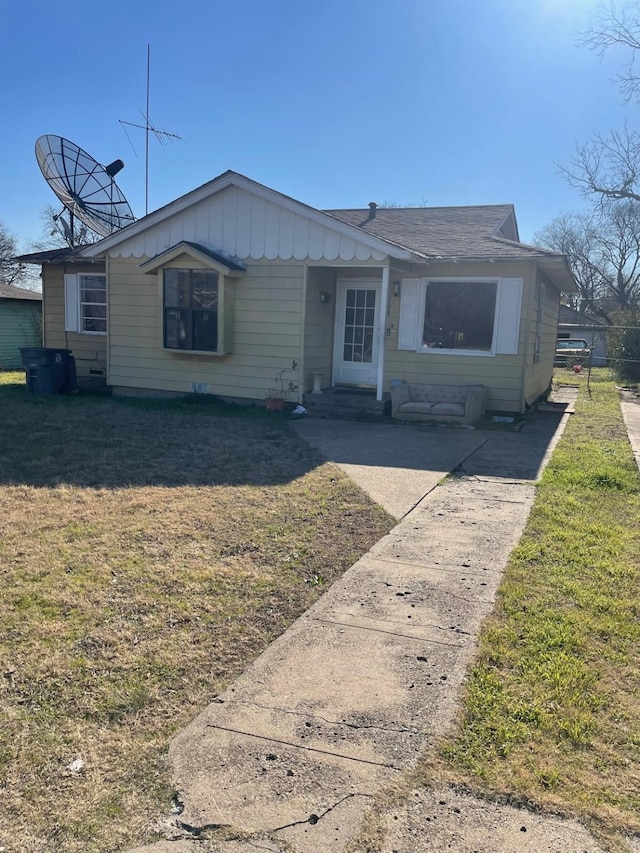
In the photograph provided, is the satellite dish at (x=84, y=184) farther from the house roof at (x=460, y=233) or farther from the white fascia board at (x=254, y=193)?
the house roof at (x=460, y=233)

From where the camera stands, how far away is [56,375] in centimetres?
1291

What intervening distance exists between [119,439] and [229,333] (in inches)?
146

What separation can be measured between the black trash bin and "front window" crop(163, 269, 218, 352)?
2.47m

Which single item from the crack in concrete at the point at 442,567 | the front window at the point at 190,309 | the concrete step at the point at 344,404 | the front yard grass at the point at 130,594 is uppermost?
the front window at the point at 190,309

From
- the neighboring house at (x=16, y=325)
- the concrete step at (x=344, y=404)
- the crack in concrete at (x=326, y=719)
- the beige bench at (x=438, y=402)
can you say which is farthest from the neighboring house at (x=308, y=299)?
the neighboring house at (x=16, y=325)

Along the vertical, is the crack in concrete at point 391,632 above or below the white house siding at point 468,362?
below

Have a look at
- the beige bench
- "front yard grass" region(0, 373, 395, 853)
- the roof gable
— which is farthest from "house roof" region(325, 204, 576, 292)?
"front yard grass" region(0, 373, 395, 853)

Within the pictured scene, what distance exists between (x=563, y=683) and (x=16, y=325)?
21818 mm

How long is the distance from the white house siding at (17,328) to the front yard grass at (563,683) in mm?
19284

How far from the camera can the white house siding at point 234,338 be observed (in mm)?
11344

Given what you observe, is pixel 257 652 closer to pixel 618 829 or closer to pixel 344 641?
pixel 344 641

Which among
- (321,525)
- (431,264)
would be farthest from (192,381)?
(321,525)

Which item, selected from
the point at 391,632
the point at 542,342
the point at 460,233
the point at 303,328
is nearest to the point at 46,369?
the point at 303,328

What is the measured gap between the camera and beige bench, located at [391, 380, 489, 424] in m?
10.3
